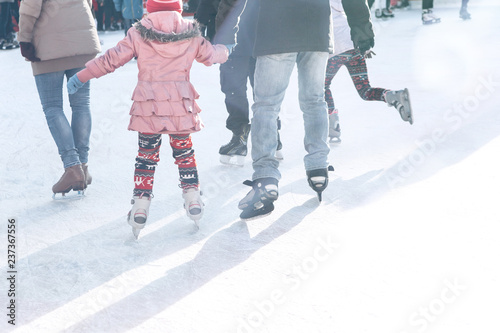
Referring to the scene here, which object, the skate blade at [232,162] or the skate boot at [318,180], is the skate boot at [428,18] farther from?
the skate boot at [318,180]

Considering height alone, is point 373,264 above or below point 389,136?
above

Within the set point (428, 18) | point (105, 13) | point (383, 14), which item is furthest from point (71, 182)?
point (105, 13)

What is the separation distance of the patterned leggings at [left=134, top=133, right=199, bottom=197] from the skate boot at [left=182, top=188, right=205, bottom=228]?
0.03 m

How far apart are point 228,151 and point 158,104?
4.47ft

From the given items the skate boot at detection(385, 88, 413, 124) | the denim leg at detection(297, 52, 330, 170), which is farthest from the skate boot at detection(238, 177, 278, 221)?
the skate boot at detection(385, 88, 413, 124)

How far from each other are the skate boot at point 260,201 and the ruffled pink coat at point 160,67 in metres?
0.48

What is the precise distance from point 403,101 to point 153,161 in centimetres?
194

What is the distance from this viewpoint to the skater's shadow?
2.34 metres

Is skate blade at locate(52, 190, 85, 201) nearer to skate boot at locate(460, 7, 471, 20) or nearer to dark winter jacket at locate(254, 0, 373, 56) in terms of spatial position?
dark winter jacket at locate(254, 0, 373, 56)

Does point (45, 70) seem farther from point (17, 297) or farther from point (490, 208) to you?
point (490, 208)

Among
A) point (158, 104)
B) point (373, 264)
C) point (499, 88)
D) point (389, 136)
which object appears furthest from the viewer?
point (499, 88)

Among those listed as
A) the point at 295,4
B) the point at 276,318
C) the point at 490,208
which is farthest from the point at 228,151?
the point at 276,318

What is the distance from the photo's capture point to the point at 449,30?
1020cm

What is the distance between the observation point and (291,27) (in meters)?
3.27
